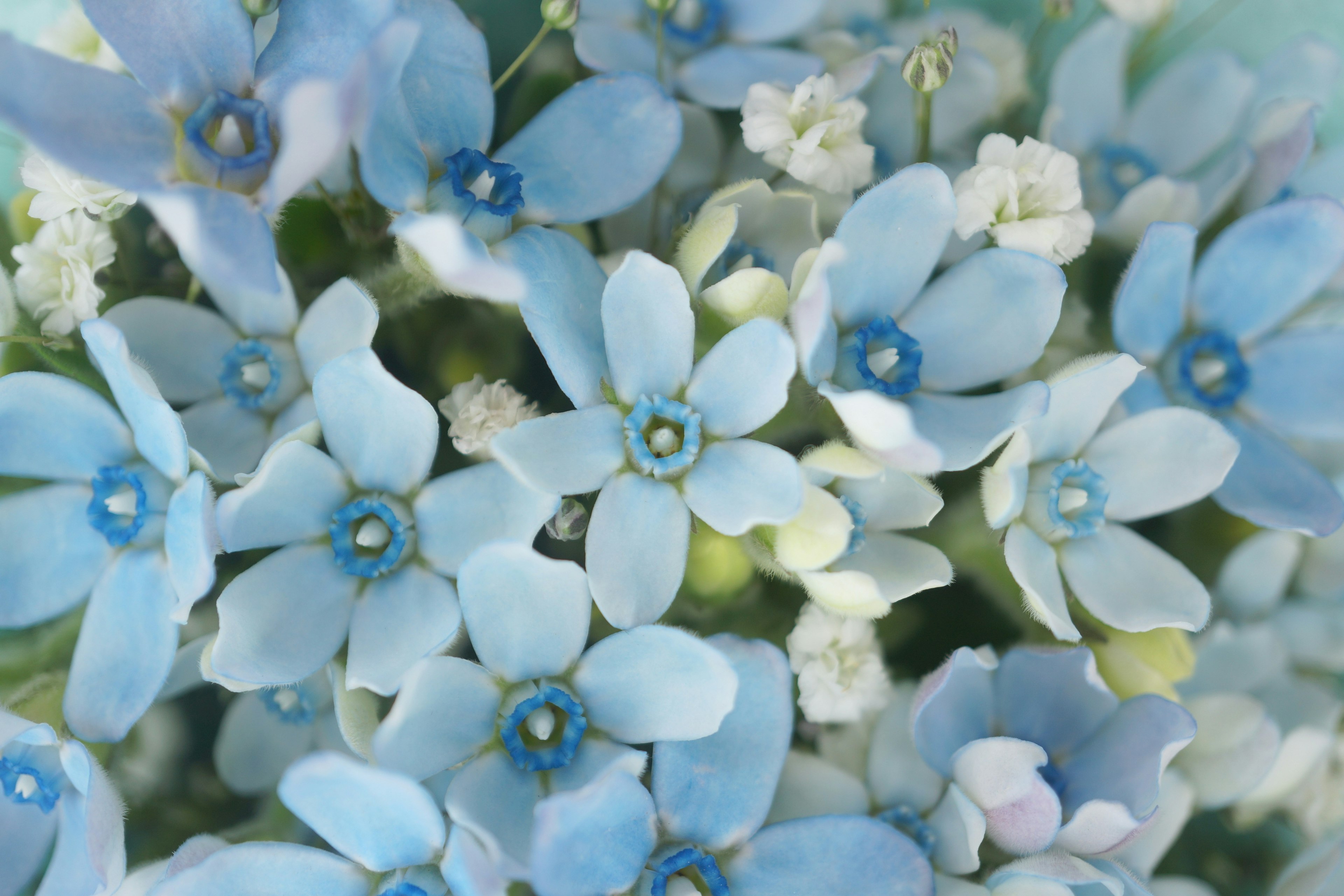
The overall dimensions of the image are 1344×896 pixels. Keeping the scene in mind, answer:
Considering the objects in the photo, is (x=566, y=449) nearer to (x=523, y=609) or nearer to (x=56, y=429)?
(x=523, y=609)

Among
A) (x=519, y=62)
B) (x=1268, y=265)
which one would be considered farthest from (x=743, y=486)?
(x=1268, y=265)

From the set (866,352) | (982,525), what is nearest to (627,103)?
(866,352)

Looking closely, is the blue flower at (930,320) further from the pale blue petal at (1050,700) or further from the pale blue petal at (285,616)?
the pale blue petal at (285,616)

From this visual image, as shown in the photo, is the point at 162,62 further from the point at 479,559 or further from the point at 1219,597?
the point at 1219,597

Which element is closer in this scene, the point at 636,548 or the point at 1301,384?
the point at 636,548

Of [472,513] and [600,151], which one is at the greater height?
[600,151]
